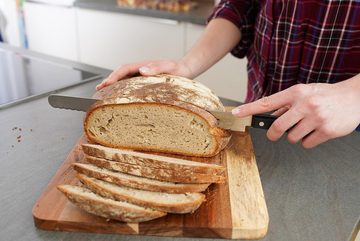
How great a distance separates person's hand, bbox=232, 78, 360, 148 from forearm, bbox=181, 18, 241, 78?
18.0 inches

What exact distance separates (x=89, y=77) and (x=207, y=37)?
511 mm

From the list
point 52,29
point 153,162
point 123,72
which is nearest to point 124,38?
point 52,29

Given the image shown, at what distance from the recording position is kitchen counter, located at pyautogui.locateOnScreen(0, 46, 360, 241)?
2.41ft

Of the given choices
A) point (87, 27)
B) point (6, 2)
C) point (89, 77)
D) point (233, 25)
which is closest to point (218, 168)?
point (233, 25)

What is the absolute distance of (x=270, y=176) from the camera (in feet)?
2.98

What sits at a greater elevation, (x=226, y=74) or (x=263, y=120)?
(x=263, y=120)

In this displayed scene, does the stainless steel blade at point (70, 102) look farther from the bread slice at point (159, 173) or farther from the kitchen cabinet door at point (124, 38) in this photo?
the kitchen cabinet door at point (124, 38)

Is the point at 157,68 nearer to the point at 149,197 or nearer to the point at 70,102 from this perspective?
the point at 70,102

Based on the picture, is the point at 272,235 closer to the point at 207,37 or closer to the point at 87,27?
the point at 207,37

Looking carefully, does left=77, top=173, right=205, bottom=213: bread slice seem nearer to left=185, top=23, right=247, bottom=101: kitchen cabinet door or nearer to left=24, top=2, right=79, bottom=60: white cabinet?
left=185, top=23, right=247, bottom=101: kitchen cabinet door

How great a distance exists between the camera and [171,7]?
2.62m

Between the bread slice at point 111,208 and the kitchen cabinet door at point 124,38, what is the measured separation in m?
1.91

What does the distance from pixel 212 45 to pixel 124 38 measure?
1.65m

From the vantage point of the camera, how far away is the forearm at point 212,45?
127 cm
